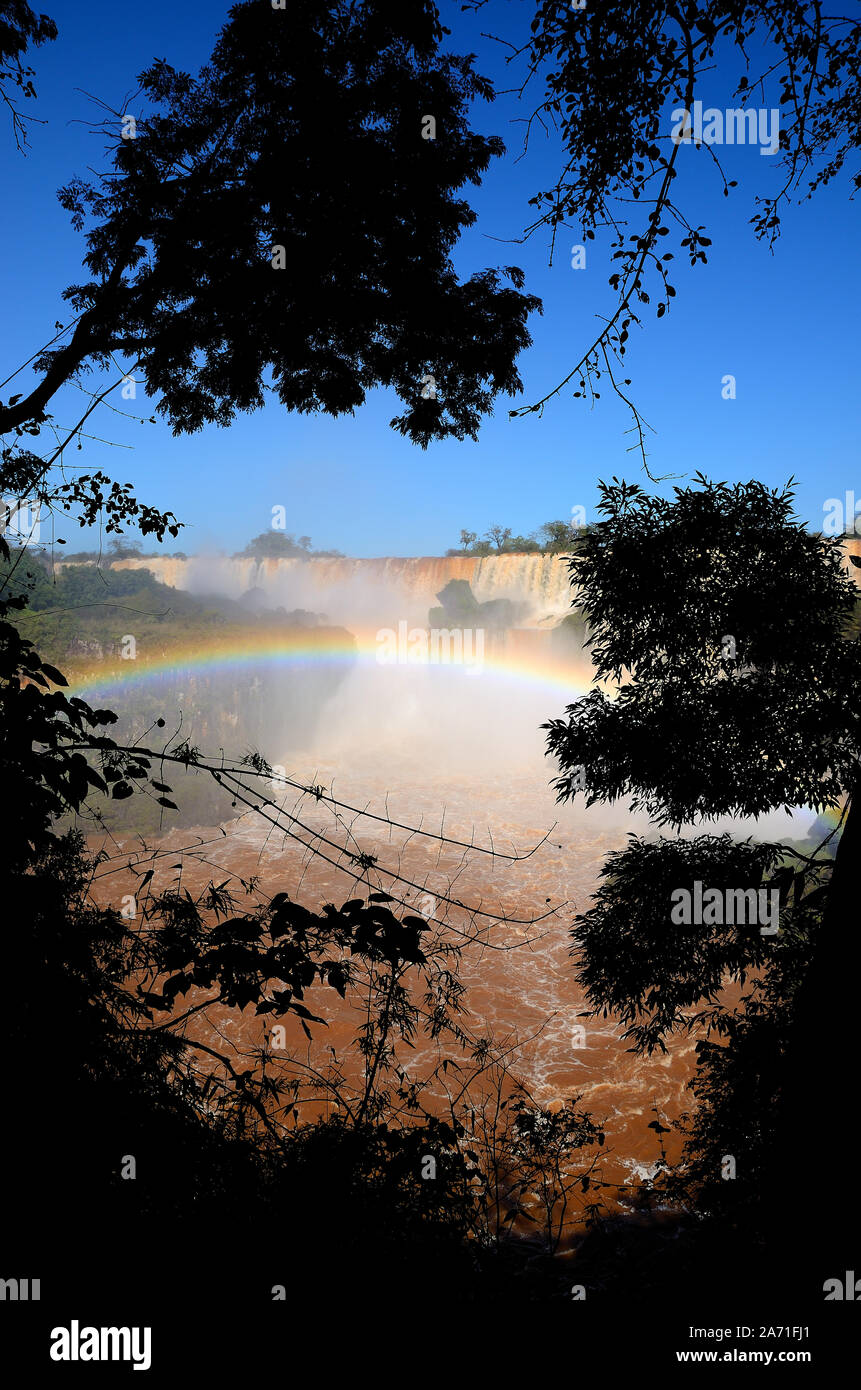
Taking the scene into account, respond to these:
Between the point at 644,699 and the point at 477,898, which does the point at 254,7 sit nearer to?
the point at 644,699

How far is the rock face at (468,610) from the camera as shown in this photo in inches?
1585

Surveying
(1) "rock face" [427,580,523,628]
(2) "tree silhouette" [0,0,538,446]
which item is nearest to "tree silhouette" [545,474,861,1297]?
(2) "tree silhouette" [0,0,538,446]

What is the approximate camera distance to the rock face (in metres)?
40.2

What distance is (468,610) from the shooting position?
40906 millimetres

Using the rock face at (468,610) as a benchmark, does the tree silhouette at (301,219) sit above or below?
below

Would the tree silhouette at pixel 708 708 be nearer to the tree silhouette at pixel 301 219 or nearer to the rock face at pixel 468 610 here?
the tree silhouette at pixel 301 219

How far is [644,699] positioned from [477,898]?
11375 millimetres

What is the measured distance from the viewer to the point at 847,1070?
6.55 ft

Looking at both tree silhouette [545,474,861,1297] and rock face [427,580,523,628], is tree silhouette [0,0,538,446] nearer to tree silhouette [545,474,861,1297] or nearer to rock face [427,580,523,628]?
tree silhouette [545,474,861,1297]

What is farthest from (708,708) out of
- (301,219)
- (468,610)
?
(468,610)

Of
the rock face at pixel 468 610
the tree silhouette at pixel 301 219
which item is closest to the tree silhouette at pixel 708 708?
the tree silhouette at pixel 301 219

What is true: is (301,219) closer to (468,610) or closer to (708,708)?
(708,708)

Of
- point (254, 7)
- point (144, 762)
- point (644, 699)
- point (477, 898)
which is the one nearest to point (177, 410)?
point (254, 7)

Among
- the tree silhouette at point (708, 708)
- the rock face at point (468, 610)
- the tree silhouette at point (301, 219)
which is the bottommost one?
the tree silhouette at point (708, 708)
